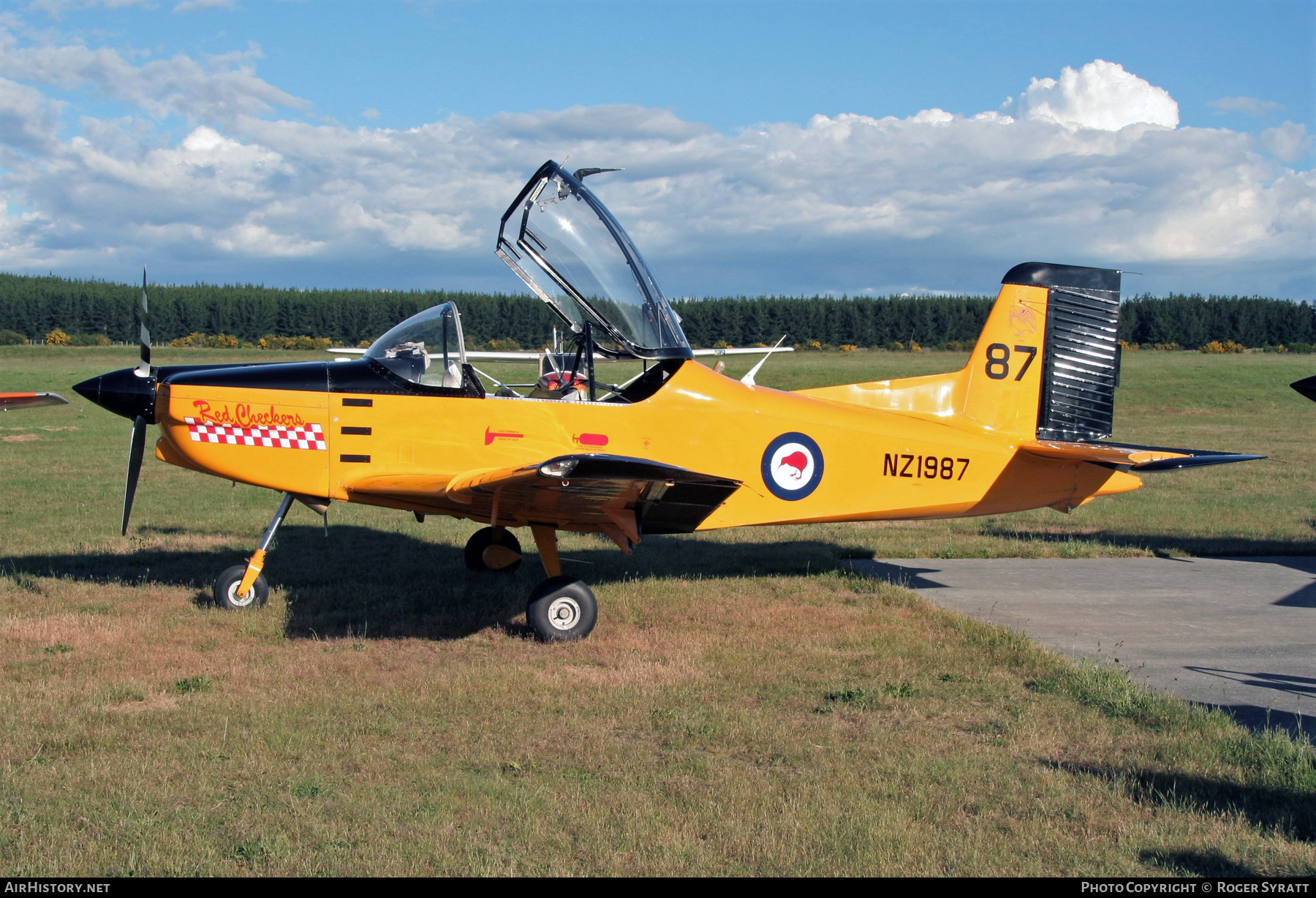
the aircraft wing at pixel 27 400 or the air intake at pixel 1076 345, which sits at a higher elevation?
the air intake at pixel 1076 345

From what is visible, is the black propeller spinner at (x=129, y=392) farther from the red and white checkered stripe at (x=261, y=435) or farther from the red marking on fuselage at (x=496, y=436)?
the red marking on fuselage at (x=496, y=436)

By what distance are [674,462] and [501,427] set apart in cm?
140

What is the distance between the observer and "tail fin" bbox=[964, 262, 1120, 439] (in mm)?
8320

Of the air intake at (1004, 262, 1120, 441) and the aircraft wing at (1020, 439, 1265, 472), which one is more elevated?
the air intake at (1004, 262, 1120, 441)

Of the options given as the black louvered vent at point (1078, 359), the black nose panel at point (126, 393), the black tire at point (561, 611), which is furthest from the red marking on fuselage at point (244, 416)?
the black louvered vent at point (1078, 359)

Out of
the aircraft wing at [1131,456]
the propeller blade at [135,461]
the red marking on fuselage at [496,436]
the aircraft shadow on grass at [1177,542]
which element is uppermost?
the aircraft wing at [1131,456]

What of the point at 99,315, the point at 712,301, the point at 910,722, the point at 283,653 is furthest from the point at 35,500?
the point at 99,315

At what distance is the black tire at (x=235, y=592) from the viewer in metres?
7.38

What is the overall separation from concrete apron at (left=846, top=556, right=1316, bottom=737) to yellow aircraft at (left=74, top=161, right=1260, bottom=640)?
98 centimetres

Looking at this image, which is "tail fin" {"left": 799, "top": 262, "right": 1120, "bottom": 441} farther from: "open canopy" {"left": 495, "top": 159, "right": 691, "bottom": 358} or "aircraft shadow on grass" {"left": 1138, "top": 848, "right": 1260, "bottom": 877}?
"aircraft shadow on grass" {"left": 1138, "top": 848, "right": 1260, "bottom": 877}

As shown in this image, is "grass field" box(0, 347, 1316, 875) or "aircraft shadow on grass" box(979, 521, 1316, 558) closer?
"grass field" box(0, 347, 1316, 875)

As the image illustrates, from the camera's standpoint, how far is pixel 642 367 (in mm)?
7641

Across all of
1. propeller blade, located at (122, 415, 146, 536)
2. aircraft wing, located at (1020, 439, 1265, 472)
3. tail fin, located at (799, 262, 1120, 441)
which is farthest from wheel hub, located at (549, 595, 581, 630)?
aircraft wing, located at (1020, 439, 1265, 472)

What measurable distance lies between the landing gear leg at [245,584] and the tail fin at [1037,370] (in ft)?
16.2
